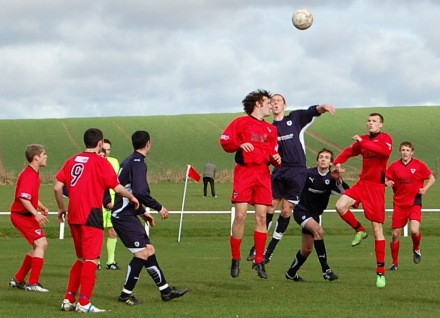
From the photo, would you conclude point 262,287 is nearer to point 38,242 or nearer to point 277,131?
point 277,131

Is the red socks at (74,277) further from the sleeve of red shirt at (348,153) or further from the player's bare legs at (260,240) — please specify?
the sleeve of red shirt at (348,153)

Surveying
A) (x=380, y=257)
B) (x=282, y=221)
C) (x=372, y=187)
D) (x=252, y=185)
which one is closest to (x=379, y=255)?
(x=380, y=257)

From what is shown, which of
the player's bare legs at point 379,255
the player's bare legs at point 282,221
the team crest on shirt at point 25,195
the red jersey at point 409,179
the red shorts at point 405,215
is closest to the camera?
the team crest on shirt at point 25,195

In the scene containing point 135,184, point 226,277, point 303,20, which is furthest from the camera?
point 303,20

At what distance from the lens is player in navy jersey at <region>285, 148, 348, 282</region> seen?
51.4 ft

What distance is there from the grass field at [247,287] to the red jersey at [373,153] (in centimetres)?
176

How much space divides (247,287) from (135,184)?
10.7 feet

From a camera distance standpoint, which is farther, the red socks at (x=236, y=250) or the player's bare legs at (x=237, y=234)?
the red socks at (x=236, y=250)

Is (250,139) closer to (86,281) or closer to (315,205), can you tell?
(315,205)

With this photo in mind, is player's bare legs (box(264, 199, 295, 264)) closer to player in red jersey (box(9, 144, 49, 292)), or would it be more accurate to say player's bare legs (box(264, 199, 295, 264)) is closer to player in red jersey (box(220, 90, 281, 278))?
player in red jersey (box(220, 90, 281, 278))

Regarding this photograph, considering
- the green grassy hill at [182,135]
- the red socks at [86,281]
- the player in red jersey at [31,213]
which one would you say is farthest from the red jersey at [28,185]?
the green grassy hill at [182,135]

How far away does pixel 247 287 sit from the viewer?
14648 millimetres

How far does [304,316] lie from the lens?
11.3 meters

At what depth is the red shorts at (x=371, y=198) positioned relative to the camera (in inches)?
600
